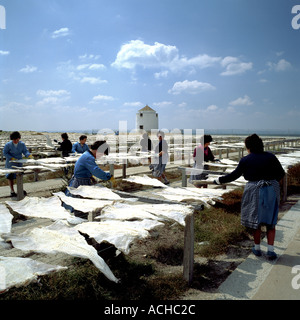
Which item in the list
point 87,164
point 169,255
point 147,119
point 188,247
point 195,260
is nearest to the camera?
point 188,247

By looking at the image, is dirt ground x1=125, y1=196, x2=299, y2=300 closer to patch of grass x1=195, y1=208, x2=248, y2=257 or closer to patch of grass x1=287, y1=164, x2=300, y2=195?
patch of grass x1=195, y1=208, x2=248, y2=257

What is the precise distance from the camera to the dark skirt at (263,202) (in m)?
3.38

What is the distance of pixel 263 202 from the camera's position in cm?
339

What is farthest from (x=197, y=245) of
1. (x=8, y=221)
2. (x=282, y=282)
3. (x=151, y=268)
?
(x=8, y=221)

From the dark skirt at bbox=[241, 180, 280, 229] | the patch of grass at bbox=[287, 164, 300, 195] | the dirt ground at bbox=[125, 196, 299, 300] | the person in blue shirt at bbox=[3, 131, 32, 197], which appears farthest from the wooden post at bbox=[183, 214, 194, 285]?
the patch of grass at bbox=[287, 164, 300, 195]

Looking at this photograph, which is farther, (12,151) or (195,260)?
(12,151)

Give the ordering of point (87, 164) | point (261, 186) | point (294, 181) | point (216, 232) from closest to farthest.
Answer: point (261, 186) → point (87, 164) → point (216, 232) → point (294, 181)

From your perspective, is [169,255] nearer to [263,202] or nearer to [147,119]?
[263,202]

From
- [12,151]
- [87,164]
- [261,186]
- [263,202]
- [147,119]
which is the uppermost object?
[147,119]

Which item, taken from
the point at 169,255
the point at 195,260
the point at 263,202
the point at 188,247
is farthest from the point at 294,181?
the point at 188,247

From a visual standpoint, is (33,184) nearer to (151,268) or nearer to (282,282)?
(151,268)

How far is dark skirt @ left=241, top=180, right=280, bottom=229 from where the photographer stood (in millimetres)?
3385
